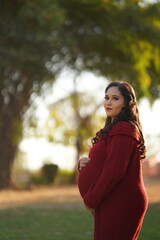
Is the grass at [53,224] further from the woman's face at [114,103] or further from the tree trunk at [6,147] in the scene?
the tree trunk at [6,147]

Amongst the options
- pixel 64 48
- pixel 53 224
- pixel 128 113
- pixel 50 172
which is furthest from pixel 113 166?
pixel 50 172

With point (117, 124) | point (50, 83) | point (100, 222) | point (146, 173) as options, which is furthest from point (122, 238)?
point (146, 173)

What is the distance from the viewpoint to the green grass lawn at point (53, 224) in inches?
336

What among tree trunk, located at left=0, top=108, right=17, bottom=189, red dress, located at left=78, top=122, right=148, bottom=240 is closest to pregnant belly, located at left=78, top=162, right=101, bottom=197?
red dress, located at left=78, top=122, right=148, bottom=240

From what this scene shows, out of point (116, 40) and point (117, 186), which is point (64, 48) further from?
point (117, 186)

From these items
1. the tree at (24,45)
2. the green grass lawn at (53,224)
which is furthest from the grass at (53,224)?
the tree at (24,45)

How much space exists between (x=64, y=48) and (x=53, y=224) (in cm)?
1069

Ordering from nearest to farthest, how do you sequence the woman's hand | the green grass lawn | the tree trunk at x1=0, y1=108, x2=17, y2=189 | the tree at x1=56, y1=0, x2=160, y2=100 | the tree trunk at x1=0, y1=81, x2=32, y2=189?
1. the woman's hand
2. the green grass lawn
3. the tree at x1=56, y1=0, x2=160, y2=100
4. the tree trunk at x1=0, y1=81, x2=32, y2=189
5. the tree trunk at x1=0, y1=108, x2=17, y2=189

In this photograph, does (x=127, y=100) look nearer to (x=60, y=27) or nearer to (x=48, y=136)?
(x=60, y=27)

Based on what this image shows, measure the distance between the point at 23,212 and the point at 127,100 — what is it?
946 cm

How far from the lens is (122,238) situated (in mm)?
3596

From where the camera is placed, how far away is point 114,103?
377cm

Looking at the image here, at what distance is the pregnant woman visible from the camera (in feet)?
11.5

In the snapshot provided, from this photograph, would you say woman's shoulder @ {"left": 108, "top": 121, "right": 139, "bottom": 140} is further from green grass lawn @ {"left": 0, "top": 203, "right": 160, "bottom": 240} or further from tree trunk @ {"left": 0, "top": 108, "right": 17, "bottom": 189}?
tree trunk @ {"left": 0, "top": 108, "right": 17, "bottom": 189}
